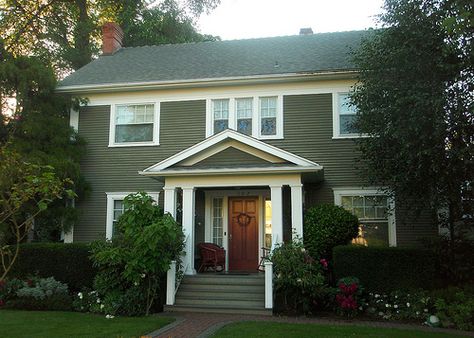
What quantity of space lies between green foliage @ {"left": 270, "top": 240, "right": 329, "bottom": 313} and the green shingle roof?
596 cm

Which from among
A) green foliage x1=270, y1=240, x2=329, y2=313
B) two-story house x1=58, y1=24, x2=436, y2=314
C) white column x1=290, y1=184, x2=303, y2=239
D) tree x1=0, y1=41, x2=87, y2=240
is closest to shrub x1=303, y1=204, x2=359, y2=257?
white column x1=290, y1=184, x2=303, y2=239

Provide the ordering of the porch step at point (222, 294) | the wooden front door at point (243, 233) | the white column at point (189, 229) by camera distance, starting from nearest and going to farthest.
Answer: the porch step at point (222, 294), the white column at point (189, 229), the wooden front door at point (243, 233)

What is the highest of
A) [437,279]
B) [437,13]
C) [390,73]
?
[437,13]

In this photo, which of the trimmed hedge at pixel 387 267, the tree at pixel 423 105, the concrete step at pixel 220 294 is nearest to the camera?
the tree at pixel 423 105

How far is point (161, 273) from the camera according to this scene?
37.4 ft

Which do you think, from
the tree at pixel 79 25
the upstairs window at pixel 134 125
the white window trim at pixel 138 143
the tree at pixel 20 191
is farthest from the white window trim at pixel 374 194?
the tree at pixel 79 25

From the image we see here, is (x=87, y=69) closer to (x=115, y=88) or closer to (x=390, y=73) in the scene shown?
(x=115, y=88)

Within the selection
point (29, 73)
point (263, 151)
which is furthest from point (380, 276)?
point (29, 73)

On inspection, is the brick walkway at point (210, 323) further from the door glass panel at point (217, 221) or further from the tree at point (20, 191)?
the door glass panel at point (217, 221)

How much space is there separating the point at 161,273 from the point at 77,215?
451 centimetres

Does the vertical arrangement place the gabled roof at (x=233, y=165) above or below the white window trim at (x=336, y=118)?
below

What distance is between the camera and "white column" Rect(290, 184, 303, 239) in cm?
1183

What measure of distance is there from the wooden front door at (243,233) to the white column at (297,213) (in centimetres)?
264

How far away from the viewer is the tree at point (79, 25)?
24797 millimetres
